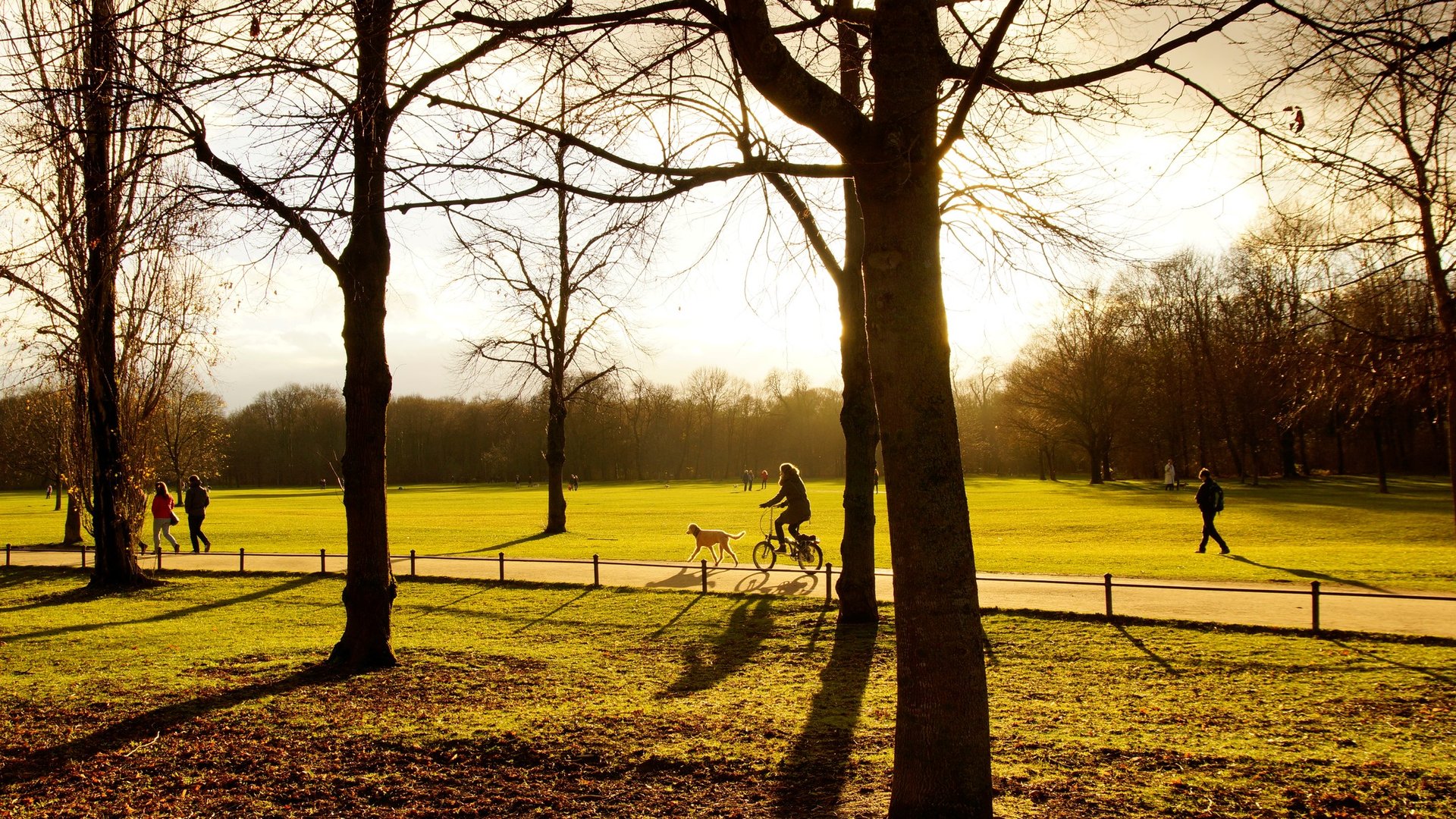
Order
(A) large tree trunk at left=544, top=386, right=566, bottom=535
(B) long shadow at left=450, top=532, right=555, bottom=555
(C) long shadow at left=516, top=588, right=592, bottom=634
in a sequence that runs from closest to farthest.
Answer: (C) long shadow at left=516, top=588, right=592, bottom=634, (B) long shadow at left=450, top=532, right=555, bottom=555, (A) large tree trunk at left=544, top=386, right=566, bottom=535

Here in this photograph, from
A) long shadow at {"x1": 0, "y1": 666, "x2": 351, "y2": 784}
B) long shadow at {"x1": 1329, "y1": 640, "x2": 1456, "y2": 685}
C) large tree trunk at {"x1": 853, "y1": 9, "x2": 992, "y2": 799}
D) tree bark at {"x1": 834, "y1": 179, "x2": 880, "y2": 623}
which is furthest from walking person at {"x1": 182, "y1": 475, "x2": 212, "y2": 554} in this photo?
long shadow at {"x1": 1329, "y1": 640, "x2": 1456, "y2": 685}

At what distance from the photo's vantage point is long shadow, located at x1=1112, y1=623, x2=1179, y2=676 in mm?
8977

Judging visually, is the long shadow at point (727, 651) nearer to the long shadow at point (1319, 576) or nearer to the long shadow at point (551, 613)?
the long shadow at point (551, 613)

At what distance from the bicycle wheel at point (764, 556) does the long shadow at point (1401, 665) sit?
1041 centimetres

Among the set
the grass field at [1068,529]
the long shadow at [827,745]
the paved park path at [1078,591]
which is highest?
the long shadow at [827,745]

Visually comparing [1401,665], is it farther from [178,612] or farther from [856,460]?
[178,612]

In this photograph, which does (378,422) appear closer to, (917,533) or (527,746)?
(527,746)

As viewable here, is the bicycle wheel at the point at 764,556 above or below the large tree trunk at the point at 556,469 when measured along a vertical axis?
below

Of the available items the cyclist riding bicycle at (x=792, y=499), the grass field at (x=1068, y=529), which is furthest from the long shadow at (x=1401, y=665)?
the cyclist riding bicycle at (x=792, y=499)

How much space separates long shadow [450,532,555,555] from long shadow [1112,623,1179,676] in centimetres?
1722

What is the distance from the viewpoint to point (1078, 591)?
14.3 m

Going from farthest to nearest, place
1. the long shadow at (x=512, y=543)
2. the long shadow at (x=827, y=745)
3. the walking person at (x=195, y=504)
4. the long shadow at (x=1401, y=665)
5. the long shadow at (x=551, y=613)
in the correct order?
1. the long shadow at (x=512, y=543)
2. the walking person at (x=195, y=504)
3. the long shadow at (x=551, y=613)
4. the long shadow at (x=1401, y=665)
5. the long shadow at (x=827, y=745)

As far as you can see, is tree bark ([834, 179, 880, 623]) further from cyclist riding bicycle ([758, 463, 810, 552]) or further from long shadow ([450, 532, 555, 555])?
long shadow ([450, 532, 555, 555])

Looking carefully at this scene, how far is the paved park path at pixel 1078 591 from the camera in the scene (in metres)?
11.5
